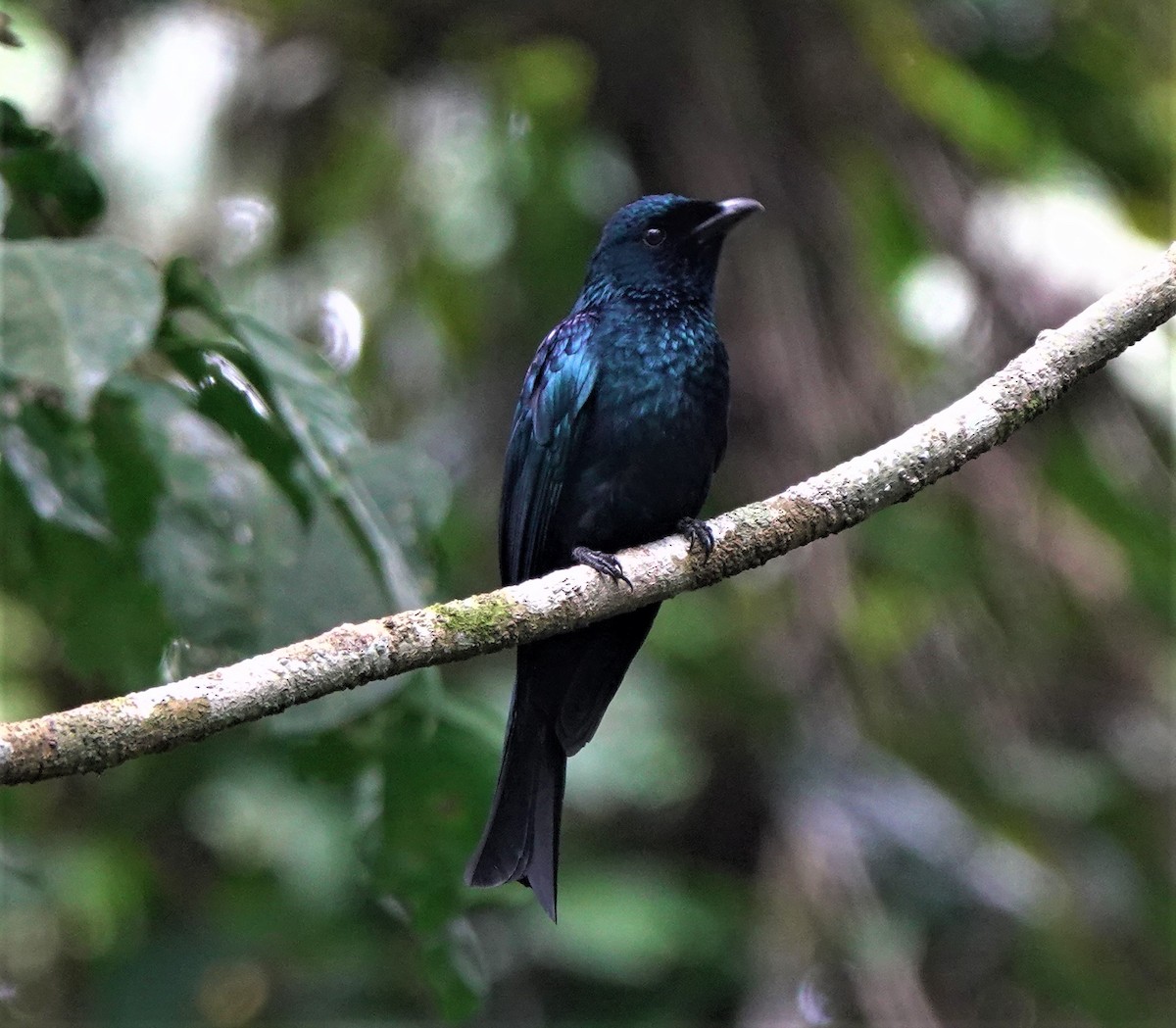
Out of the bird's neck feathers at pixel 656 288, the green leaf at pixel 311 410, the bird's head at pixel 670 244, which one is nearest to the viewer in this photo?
the green leaf at pixel 311 410

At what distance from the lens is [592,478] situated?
11.5ft

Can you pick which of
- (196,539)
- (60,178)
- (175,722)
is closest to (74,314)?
(175,722)

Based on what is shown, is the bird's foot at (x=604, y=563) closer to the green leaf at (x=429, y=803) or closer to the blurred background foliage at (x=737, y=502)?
the green leaf at (x=429, y=803)

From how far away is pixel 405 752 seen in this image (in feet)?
9.94

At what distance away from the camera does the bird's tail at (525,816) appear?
3156 millimetres

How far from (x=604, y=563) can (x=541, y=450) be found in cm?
78

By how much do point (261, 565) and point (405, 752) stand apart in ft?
1.54

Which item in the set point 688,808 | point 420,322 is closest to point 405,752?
point 688,808

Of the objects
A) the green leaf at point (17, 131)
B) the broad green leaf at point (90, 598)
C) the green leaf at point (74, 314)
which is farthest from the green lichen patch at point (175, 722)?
the green leaf at point (17, 131)

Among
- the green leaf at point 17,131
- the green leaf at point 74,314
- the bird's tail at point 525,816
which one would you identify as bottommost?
the bird's tail at point 525,816

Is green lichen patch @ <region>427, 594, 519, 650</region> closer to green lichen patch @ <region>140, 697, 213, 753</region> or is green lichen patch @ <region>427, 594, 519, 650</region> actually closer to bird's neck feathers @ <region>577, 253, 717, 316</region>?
green lichen patch @ <region>140, 697, 213, 753</region>

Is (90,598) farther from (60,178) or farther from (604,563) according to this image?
(604,563)

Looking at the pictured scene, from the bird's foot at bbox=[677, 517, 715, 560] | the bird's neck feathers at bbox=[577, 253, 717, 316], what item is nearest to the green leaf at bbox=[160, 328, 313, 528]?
the bird's foot at bbox=[677, 517, 715, 560]

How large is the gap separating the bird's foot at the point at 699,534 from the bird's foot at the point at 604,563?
0.15 m
